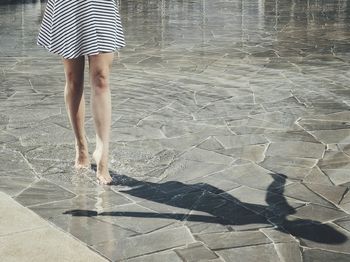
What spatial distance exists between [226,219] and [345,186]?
1025mm

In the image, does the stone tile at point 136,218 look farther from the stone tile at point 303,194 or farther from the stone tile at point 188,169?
the stone tile at point 303,194

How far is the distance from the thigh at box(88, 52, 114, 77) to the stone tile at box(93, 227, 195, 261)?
1.21 meters

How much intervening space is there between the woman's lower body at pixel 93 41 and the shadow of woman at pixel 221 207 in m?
0.34

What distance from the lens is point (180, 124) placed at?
5836mm

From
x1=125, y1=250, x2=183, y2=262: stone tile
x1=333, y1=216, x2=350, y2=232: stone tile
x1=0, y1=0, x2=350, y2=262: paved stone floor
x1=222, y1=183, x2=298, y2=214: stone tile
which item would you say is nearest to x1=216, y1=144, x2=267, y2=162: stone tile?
x1=0, y1=0, x2=350, y2=262: paved stone floor

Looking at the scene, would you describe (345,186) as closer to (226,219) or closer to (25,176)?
(226,219)

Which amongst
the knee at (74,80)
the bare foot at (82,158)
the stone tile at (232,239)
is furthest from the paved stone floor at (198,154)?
the knee at (74,80)

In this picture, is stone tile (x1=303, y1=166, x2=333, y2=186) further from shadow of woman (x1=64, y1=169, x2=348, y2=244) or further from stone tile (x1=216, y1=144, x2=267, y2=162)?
stone tile (x1=216, y1=144, x2=267, y2=162)

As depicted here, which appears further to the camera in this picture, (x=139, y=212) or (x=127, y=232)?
(x=139, y=212)

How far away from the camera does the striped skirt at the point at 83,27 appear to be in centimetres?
419

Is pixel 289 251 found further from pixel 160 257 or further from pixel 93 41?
pixel 93 41

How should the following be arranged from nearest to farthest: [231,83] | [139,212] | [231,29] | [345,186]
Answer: [139,212] < [345,186] < [231,83] < [231,29]

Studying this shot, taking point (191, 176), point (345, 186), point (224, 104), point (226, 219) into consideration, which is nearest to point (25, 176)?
point (191, 176)

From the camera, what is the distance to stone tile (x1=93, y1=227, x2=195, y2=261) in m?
3.28
